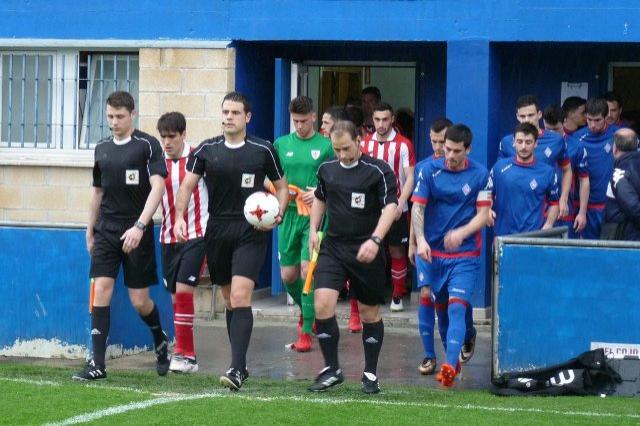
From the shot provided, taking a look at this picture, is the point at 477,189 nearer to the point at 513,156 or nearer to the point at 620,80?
the point at 513,156

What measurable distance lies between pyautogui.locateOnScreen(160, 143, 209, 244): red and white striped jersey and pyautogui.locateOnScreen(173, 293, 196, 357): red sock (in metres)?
0.47

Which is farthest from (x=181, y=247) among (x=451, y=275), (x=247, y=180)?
(x=451, y=275)

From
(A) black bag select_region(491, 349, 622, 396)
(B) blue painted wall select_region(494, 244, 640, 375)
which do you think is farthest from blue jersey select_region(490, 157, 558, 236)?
(A) black bag select_region(491, 349, 622, 396)

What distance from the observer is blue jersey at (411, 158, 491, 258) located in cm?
1056

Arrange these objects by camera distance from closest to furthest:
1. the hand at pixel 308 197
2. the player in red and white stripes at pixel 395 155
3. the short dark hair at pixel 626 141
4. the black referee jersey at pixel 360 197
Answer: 1. the black referee jersey at pixel 360 197
2. the short dark hair at pixel 626 141
3. the hand at pixel 308 197
4. the player in red and white stripes at pixel 395 155

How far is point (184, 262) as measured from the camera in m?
10.9

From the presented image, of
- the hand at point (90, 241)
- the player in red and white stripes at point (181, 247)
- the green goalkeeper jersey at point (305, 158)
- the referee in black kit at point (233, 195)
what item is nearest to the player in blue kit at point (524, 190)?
the green goalkeeper jersey at point (305, 158)

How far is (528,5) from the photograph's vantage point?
13.2m

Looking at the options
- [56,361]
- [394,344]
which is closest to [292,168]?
[394,344]

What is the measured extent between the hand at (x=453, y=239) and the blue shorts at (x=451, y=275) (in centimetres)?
16

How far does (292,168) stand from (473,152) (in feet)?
6.86

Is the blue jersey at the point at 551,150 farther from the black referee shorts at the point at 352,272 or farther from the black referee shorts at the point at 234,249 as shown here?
the black referee shorts at the point at 234,249

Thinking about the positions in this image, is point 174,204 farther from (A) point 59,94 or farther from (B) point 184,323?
(A) point 59,94

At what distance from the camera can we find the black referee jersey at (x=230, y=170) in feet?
32.9
